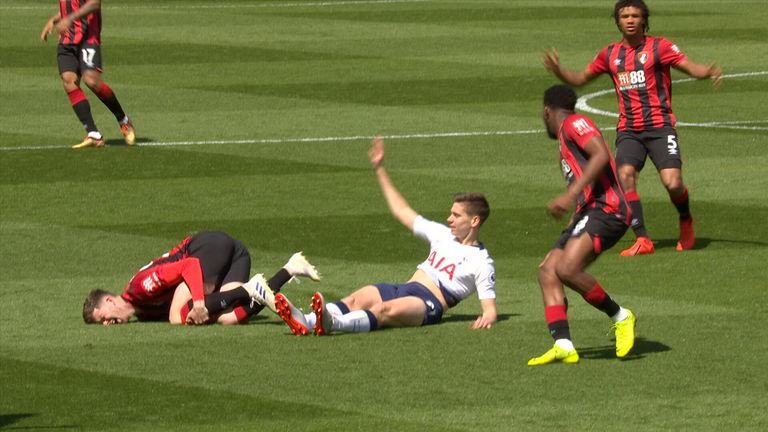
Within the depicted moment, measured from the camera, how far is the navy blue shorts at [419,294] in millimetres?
12648

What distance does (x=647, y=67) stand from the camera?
15914 mm

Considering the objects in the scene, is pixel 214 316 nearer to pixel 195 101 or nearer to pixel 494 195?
pixel 494 195

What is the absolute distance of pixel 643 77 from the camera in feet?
52.4

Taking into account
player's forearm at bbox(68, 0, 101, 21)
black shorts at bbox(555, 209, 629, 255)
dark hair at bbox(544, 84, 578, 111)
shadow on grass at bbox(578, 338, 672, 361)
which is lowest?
shadow on grass at bbox(578, 338, 672, 361)

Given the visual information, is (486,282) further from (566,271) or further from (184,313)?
(184,313)

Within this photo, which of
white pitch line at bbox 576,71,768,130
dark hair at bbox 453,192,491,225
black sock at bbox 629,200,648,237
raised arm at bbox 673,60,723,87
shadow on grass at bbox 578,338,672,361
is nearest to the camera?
shadow on grass at bbox 578,338,672,361

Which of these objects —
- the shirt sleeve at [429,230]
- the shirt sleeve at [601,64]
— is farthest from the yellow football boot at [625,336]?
the shirt sleeve at [601,64]

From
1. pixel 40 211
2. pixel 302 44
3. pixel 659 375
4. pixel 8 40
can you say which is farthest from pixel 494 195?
pixel 8 40

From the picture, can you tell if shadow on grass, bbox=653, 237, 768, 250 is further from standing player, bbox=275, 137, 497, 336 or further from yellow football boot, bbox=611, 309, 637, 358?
yellow football boot, bbox=611, 309, 637, 358

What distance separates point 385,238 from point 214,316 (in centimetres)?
359

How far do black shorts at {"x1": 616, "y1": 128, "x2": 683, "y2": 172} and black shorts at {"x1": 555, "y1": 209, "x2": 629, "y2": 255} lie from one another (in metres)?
4.28

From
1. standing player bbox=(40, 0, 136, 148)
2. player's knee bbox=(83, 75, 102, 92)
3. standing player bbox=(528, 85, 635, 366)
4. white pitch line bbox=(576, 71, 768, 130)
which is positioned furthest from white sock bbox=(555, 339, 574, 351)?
white pitch line bbox=(576, 71, 768, 130)

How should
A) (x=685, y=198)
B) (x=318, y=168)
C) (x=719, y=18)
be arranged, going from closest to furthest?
(x=685, y=198) < (x=318, y=168) < (x=719, y=18)

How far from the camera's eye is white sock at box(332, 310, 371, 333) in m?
12.4
